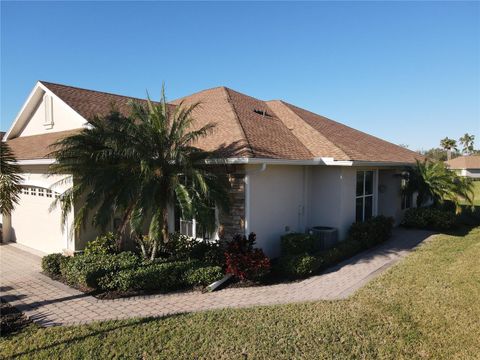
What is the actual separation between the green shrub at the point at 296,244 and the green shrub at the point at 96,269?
14.1 feet

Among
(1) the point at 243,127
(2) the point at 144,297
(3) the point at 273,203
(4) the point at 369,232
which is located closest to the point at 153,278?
(2) the point at 144,297

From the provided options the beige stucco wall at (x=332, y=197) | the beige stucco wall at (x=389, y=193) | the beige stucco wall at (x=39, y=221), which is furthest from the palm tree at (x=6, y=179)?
the beige stucco wall at (x=389, y=193)

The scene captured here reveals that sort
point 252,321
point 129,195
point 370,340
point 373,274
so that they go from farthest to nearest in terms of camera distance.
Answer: point 373,274 → point 129,195 → point 252,321 → point 370,340

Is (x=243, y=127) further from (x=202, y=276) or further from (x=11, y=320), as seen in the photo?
(x=11, y=320)

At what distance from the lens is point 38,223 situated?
12891 millimetres

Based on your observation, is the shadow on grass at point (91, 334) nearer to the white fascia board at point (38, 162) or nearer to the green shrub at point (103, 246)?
the green shrub at point (103, 246)

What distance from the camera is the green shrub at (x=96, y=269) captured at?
8359 mm

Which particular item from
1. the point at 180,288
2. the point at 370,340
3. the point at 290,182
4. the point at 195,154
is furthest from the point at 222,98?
the point at 370,340

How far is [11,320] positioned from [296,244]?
285 inches

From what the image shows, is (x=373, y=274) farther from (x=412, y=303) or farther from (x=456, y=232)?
(x=456, y=232)

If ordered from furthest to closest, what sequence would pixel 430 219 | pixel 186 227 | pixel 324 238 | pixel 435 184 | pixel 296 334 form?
pixel 435 184
pixel 430 219
pixel 324 238
pixel 186 227
pixel 296 334

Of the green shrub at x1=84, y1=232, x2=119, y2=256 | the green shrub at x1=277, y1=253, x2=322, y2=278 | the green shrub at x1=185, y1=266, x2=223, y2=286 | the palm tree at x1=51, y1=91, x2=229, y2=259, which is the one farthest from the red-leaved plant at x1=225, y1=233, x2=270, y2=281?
the green shrub at x1=84, y1=232, x2=119, y2=256

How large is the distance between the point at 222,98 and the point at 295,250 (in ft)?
27.5

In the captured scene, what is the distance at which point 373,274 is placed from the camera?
32.1ft
